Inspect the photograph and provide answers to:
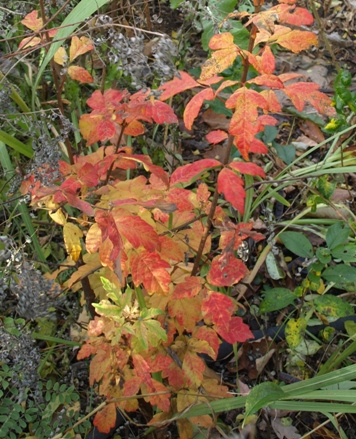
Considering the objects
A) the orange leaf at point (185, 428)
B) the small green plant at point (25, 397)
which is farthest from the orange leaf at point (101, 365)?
the orange leaf at point (185, 428)

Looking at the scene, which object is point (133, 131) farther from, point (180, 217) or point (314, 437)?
point (314, 437)

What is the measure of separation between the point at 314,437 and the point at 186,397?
0.46 meters

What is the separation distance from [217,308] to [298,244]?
0.47 m

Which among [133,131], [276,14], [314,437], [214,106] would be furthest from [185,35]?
[314,437]

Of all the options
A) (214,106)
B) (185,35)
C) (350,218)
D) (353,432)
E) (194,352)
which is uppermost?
(185,35)

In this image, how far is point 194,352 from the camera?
1.26m

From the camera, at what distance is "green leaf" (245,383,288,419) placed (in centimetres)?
100

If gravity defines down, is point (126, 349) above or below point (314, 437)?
above

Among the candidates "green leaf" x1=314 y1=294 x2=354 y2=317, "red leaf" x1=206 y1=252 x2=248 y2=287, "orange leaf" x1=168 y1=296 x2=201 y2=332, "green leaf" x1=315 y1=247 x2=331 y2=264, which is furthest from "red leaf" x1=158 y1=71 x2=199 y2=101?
"green leaf" x1=314 y1=294 x2=354 y2=317

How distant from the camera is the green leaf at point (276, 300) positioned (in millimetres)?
1491

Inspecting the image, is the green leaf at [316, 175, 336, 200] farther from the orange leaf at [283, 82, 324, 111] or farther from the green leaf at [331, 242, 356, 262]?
the orange leaf at [283, 82, 324, 111]

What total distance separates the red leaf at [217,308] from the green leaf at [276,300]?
1.16 ft

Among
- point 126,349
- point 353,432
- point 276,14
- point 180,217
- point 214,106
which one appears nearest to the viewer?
point 276,14

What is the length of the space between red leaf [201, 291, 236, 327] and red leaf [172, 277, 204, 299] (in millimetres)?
30
